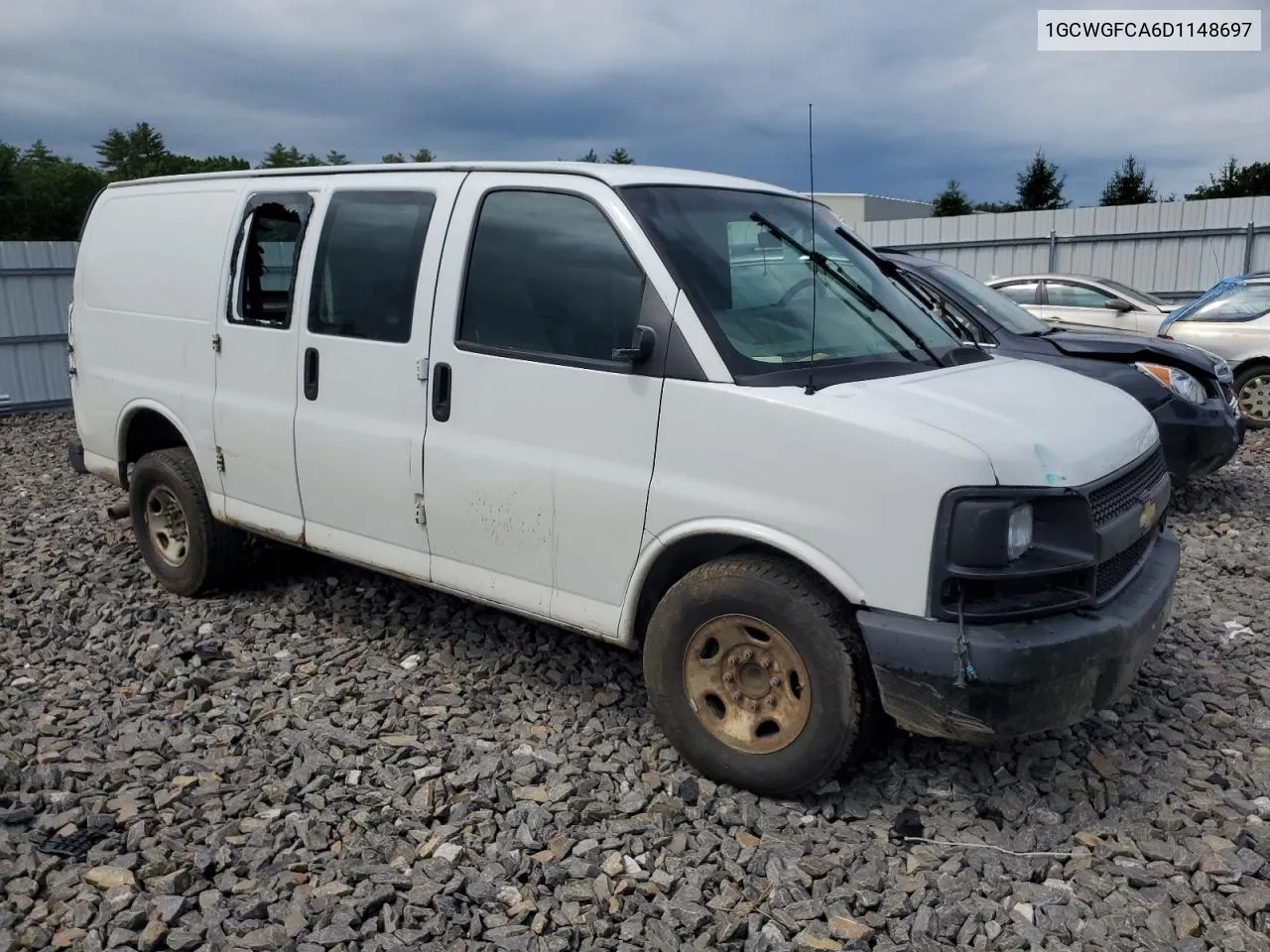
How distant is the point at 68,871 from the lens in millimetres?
3283

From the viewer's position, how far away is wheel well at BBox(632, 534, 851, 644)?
350cm

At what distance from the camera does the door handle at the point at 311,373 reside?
15.3ft

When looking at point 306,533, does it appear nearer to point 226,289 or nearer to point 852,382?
point 226,289

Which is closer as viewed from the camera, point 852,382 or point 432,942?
point 432,942

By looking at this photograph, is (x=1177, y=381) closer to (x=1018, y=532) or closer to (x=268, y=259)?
(x=1018, y=532)

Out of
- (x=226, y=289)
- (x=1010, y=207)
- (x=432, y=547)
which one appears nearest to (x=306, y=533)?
(x=432, y=547)

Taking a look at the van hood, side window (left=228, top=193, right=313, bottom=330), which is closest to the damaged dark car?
the van hood

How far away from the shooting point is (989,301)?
7.96 meters

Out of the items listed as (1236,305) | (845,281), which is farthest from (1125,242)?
(845,281)

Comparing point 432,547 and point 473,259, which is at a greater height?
point 473,259

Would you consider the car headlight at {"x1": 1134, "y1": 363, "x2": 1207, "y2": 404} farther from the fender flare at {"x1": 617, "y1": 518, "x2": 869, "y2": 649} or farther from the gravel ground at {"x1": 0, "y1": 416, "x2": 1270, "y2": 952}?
the fender flare at {"x1": 617, "y1": 518, "x2": 869, "y2": 649}

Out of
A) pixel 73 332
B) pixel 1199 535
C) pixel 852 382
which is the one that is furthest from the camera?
pixel 1199 535

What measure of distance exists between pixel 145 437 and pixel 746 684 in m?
4.05

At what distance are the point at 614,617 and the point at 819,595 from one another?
0.83m
